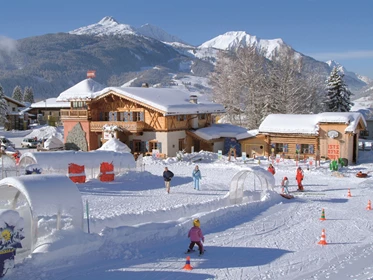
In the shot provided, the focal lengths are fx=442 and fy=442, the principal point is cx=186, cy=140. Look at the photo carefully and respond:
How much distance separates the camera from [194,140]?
139 feet

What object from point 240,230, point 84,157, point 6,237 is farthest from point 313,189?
point 6,237

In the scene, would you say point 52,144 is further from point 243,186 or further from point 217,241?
point 217,241

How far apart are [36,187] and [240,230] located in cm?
700

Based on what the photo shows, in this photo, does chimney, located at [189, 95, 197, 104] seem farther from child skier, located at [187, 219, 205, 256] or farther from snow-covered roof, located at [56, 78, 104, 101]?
child skier, located at [187, 219, 205, 256]

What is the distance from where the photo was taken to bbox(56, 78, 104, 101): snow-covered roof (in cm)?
4619

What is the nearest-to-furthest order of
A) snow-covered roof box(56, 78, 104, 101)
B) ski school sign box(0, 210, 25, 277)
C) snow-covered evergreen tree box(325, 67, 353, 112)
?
ski school sign box(0, 210, 25, 277) < snow-covered roof box(56, 78, 104, 101) < snow-covered evergreen tree box(325, 67, 353, 112)

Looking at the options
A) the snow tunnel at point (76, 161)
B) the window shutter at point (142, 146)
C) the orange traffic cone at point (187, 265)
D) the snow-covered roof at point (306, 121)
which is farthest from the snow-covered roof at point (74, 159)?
the orange traffic cone at point (187, 265)

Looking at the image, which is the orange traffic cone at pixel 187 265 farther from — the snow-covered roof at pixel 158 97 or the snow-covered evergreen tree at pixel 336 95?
the snow-covered evergreen tree at pixel 336 95

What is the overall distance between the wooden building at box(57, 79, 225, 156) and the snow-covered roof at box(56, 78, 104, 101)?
0.12 metres

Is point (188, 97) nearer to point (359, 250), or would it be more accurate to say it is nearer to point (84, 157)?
point (84, 157)

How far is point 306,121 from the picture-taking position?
3597 centimetres

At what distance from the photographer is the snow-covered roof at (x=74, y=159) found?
2553 centimetres

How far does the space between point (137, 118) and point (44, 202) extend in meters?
29.9

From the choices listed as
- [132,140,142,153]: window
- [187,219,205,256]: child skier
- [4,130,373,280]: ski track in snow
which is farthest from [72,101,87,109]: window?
[187,219,205,256]: child skier
